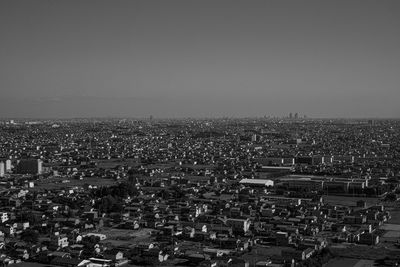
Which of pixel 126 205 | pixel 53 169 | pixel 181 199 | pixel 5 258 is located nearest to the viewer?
pixel 5 258

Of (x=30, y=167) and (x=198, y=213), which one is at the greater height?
(x=30, y=167)

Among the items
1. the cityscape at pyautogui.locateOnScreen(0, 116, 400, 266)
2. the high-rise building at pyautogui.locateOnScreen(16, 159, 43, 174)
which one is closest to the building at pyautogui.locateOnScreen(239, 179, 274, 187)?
the cityscape at pyautogui.locateOnScreen(0, 116, 400, 266)

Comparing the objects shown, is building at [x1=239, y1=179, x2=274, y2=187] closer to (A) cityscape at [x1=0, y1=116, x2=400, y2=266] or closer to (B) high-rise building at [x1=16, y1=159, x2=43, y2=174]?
(A) cityscape at [x1=0, y1=116, x2=400, y2=266]

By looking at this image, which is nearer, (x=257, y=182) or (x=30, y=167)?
(x=257, y=182)

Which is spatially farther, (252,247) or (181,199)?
(181,199)

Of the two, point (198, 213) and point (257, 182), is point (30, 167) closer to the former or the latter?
point (257, 182)

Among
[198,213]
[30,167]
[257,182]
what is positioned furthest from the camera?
[30,167]

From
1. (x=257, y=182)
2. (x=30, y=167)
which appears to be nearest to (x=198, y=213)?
(x=257, y=182)

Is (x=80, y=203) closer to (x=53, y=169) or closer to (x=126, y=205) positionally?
(x=126, y=205)

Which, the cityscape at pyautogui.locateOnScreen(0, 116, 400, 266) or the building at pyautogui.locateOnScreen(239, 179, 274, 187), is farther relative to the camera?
the building at pyautogui.locateOnScreen(239, 179, 274, 187)

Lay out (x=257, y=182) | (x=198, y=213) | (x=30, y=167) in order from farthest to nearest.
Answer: (x=30, y=167) → (x=257, y=182) → (x=198, y=213)

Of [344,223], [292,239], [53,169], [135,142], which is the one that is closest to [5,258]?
[292,239]
